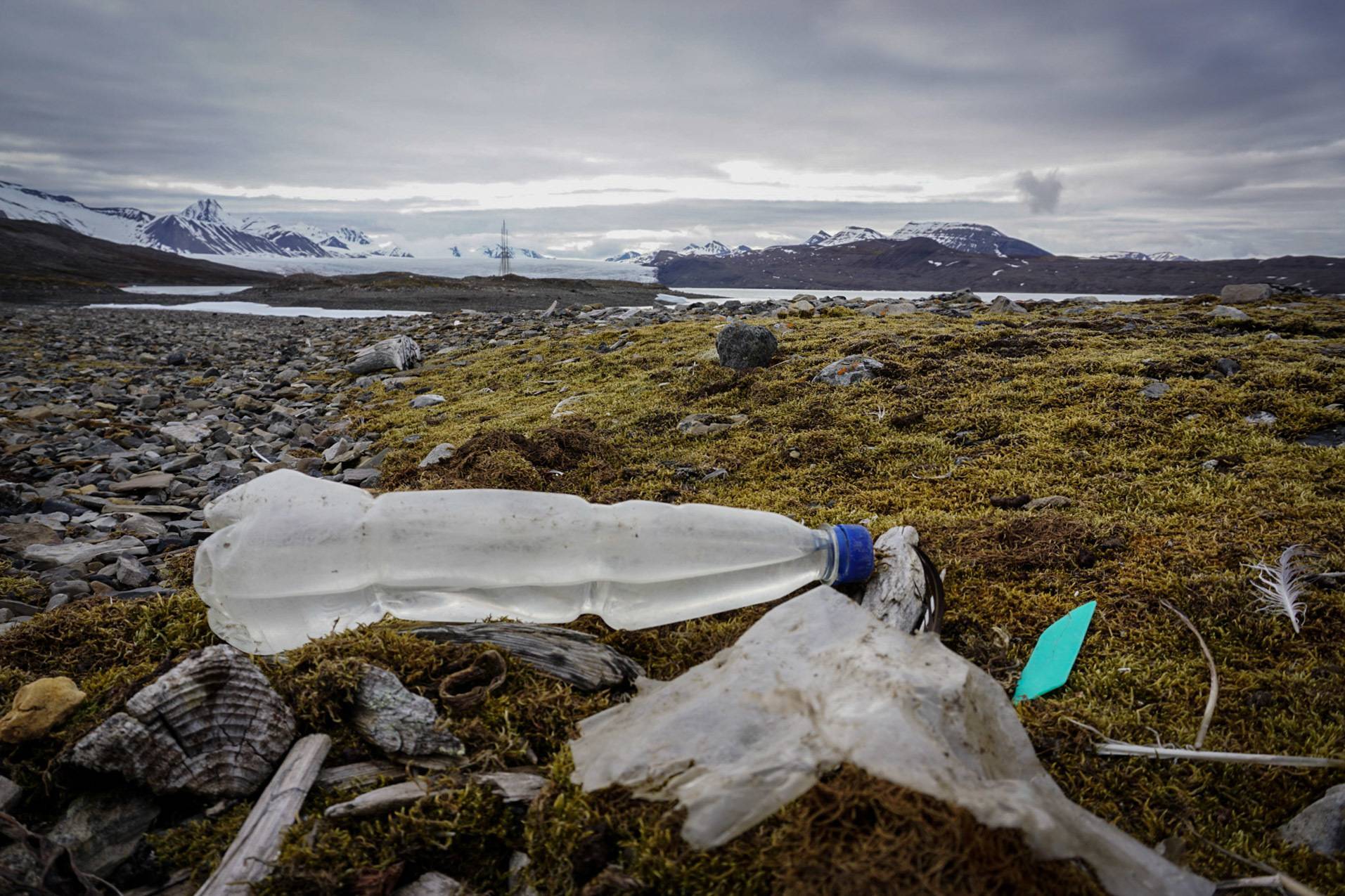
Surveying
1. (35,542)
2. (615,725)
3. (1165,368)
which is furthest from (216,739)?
(1165,368)

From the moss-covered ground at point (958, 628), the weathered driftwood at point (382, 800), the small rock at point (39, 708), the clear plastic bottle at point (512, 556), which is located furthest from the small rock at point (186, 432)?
the weathered driftwood at point (382, 800)

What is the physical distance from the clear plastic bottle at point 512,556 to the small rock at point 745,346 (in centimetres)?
643

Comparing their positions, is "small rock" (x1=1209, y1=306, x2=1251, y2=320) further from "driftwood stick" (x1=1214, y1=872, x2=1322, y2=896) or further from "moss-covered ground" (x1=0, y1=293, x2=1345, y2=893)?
"driftwood stick" (x1=1214, y1=872, x2=1322, y2=896)

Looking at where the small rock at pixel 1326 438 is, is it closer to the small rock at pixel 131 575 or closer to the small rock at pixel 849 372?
the small rock at pixel 849 372

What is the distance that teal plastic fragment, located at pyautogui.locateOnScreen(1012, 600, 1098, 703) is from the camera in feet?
8.36

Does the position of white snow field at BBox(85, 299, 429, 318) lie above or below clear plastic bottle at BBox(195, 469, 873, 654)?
above

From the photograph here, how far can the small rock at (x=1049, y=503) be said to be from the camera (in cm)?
427

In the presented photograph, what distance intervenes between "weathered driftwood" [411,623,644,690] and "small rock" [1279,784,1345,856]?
6.77 ft

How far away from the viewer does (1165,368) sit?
711cm

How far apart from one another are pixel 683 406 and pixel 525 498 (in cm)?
495

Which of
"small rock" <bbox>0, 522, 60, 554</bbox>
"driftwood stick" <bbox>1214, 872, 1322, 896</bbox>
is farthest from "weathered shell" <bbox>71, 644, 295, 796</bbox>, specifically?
"small rock" <bbox>0, 522, 60, 554</bbox>

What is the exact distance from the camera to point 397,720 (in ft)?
6.88

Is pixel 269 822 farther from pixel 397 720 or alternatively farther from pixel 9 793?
pixel 9 793

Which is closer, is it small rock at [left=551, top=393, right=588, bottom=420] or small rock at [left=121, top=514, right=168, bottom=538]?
small rock at [left=121, top=514, right=168, bottom=538]
